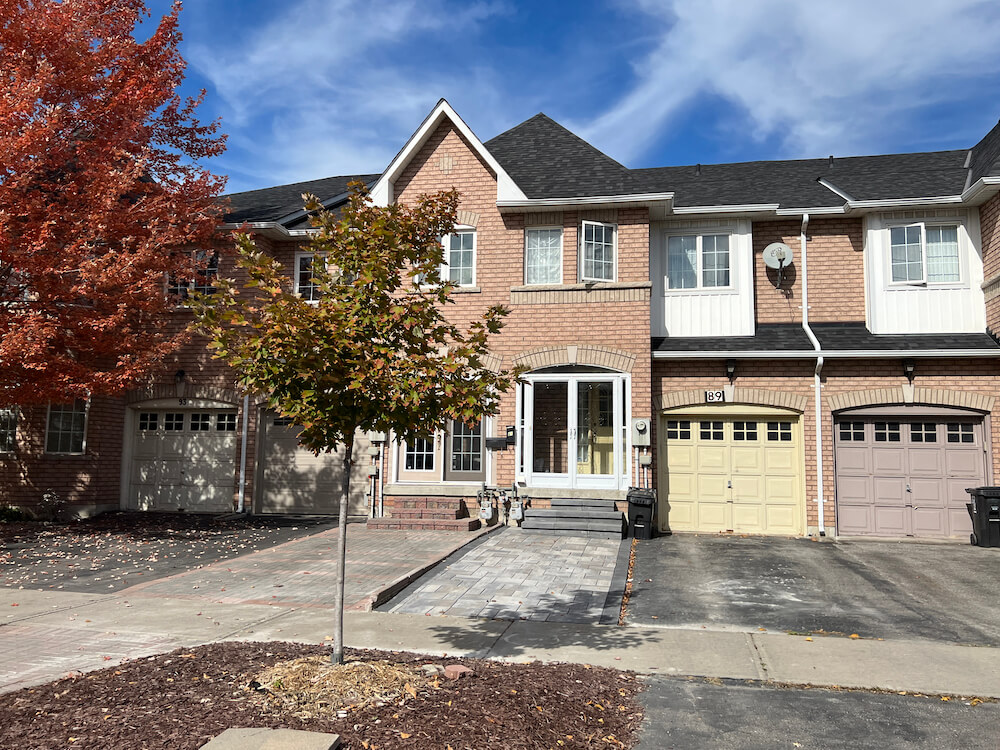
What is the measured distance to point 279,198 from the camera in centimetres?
1917

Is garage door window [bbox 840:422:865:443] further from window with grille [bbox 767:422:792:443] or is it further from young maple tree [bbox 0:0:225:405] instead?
young maple tree [bbox 0:0:225:405]

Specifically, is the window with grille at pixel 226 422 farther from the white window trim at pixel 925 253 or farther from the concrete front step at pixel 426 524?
the white window trim at pixel 925 253

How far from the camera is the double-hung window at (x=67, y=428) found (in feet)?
51.1

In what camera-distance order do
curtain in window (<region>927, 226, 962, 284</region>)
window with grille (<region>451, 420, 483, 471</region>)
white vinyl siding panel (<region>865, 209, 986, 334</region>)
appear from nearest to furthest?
white vinyl siding panel (<region>865, 209, 986, 334</region>) → curtain in window (<region>927, 226, 962, 284</region>) → window with grille (<region>451, 420, 483, 471</region>)

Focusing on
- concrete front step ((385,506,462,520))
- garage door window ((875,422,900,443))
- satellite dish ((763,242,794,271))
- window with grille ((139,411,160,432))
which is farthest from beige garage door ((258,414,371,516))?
garage door window ((875,422,900,443))

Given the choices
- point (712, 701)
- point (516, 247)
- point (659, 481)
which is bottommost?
point (712, 701)

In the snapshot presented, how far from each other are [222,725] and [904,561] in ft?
35.0

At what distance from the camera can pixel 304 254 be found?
55.5 feet

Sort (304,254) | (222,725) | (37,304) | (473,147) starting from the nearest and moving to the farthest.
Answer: (222,725) → (37,304) → (473,147) → (304,254)

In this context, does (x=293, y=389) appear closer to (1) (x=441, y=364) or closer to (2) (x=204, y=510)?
(1) (x=441, y=364)

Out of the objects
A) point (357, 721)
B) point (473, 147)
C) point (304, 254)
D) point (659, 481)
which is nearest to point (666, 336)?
point (659, 481)

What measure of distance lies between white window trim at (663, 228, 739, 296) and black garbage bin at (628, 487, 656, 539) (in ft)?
15.1

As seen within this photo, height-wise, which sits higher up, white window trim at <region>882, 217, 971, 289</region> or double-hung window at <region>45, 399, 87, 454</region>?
white window trim at <region>882, 217, 971, 289</region>

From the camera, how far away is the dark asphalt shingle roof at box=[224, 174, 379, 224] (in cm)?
1717
